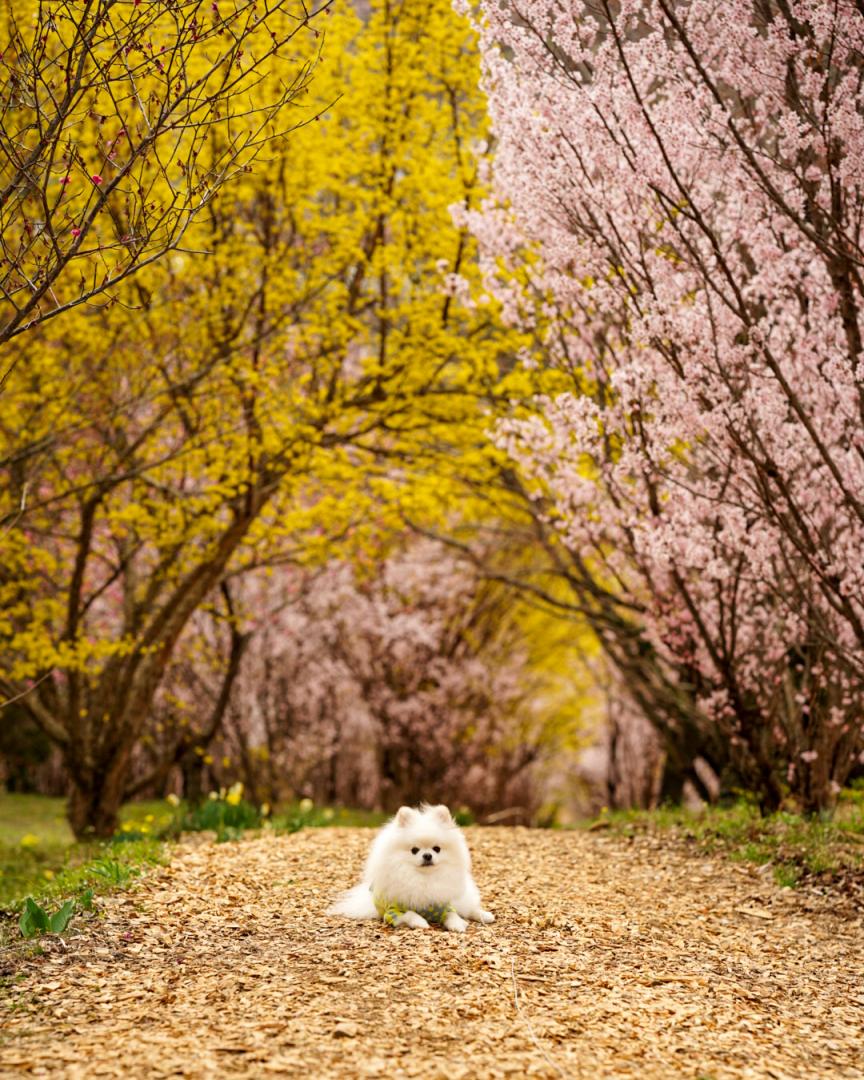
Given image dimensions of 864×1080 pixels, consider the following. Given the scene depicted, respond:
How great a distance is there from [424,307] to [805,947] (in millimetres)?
7213

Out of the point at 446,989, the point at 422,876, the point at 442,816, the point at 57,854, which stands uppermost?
the point at 442,816

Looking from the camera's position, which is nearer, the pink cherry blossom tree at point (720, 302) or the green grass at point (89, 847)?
the pink cherry blossom tree at point (720, 302)

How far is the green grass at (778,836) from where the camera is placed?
666 cm

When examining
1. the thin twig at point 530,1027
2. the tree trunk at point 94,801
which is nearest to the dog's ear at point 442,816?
the thin twig at point 530,1027

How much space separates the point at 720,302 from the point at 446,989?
465cm

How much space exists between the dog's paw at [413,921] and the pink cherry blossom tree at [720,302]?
3.14 meters

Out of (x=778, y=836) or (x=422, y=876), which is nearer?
(x=422, y=876)

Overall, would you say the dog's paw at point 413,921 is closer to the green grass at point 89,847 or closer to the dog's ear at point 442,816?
the dog's ear at point 442,816

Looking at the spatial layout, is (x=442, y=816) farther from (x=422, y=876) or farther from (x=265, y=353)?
(x=265, y=353)

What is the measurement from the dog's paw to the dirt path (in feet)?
0.15

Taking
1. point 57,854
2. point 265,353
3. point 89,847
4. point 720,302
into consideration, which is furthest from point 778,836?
point 57,854

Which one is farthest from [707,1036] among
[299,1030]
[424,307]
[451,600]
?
[451,600]

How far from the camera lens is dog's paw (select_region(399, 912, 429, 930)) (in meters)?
4.86

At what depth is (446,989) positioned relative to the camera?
4.04m
